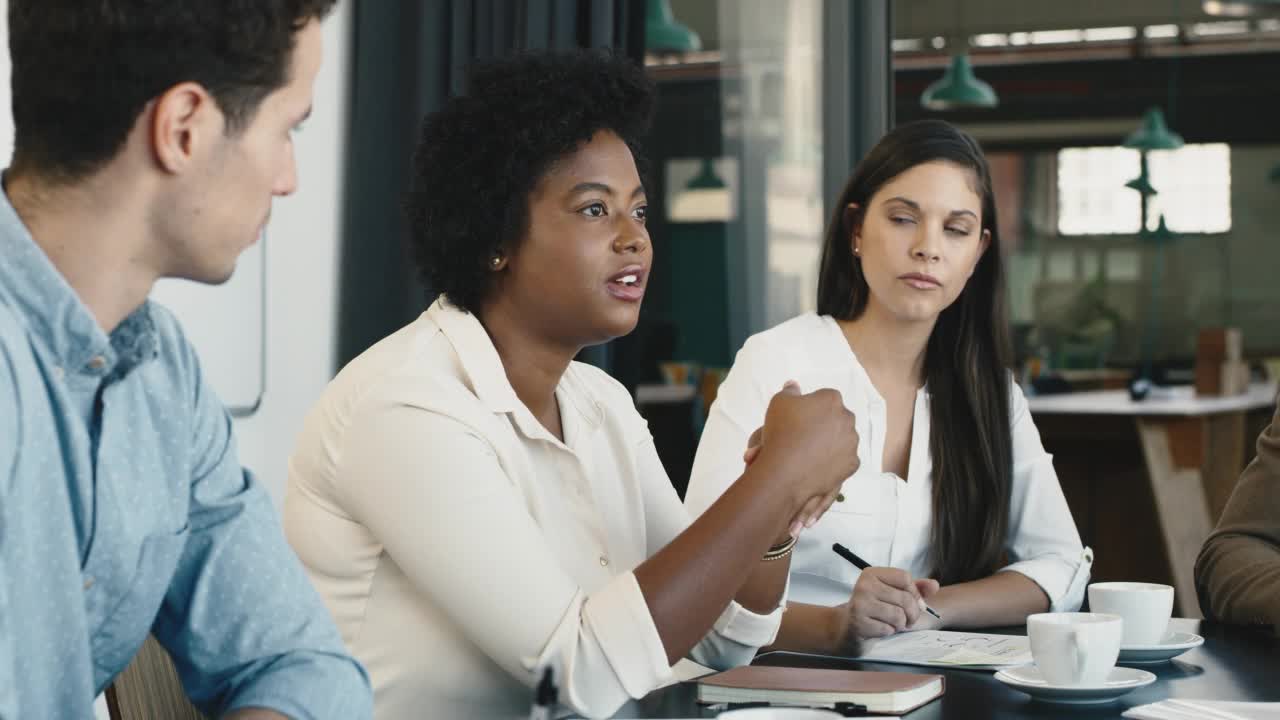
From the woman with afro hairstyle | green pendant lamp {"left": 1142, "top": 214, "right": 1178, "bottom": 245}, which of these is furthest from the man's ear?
green pendant lamp {"left": 1142, "top": 214, "right": 1178, "bottom": 245}

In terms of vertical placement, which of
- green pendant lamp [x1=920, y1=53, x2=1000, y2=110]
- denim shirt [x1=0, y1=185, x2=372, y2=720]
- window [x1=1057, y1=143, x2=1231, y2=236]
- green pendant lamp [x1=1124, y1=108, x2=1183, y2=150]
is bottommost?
denim shirt [x1=0, y1=185, x2=372, y2=720]

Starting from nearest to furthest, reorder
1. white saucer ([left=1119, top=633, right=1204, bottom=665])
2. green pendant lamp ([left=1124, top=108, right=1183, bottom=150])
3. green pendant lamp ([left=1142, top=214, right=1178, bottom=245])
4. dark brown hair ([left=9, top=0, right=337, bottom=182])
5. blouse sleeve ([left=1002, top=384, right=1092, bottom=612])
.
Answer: dark brown hair ([left=9, top=0, right=337, bottom=182]) → white saucer ([left=1119, top=633, right=1204, bottom=665]) → blouse sleeve ([left=1002, top=384, right=1092, bottom=612]) → green pendant lamp ([left=1142, top=214, right=1178, bottom=245]) → green pendant lamp ([left=1124, top=108, right=1183, bottom=150])

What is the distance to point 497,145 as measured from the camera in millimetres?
1656

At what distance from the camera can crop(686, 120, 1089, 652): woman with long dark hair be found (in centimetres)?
208

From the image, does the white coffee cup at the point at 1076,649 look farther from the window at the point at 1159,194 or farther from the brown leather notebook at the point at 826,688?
the window at the point at 1159,194

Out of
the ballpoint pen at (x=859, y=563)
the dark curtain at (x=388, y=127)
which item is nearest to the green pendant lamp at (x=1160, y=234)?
the dark curtain at (x=388, y=127)

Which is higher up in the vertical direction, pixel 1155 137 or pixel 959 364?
pixel 1155 137

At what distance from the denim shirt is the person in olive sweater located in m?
1.08

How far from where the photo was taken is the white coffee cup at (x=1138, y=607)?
1.48m

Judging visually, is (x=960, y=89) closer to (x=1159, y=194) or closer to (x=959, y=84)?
(x=959, y=84)

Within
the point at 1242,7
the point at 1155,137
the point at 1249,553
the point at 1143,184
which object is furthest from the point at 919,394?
the point at 1242,7

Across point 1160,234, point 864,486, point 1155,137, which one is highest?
point 1155,137

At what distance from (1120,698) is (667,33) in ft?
8.97

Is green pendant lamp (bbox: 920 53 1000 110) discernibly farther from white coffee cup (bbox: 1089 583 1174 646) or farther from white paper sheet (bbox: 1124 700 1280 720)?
white paper sheet (bbox: 1124 700 1280 720)
